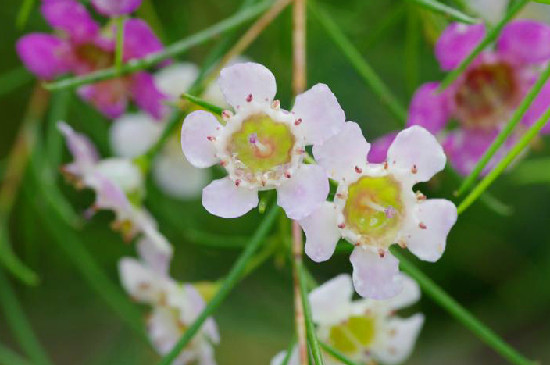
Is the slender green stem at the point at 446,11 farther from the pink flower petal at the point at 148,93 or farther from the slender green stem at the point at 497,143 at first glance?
the pink flower petal at the point at 148,93

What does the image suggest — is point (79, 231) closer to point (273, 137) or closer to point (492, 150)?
point (273, 137)

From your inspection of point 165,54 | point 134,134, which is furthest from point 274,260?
point 165,54

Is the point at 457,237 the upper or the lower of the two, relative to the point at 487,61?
lower

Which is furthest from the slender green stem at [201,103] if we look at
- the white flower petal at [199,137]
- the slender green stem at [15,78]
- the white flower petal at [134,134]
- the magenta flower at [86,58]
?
the slender green stem at [15,78]

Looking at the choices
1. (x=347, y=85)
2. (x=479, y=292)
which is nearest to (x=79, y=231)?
(x=347, y=85)

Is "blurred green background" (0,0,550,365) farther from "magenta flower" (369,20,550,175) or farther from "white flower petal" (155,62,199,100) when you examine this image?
"magenta flower" (369,20,550,175)
